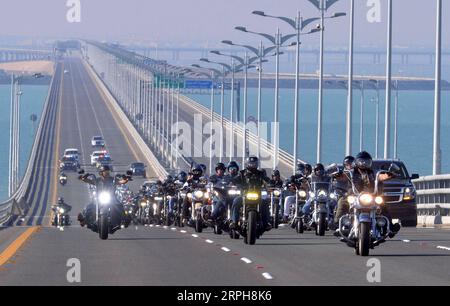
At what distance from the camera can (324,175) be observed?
126 feet

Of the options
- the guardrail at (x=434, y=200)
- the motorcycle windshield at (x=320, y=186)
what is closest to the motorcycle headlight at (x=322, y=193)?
the motorcycle windshield at (x=320, y=186)

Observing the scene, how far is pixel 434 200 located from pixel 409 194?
19.4 feet

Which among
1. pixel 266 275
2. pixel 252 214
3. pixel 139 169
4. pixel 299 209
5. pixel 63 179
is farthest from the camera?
pixel 139 169

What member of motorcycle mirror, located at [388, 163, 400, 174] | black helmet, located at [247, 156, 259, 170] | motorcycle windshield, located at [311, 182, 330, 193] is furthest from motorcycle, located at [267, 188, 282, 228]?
black helmet, located at [247, 156, 259, 170]

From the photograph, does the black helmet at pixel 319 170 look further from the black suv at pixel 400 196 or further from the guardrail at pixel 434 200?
the guardrail at pixel 434 200

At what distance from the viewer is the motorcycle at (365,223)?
28.0 metres

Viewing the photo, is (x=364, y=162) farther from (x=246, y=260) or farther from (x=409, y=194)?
(x=409, y=194)

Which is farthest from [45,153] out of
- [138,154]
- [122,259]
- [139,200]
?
[122,259]

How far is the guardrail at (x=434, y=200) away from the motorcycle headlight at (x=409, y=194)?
2583mm

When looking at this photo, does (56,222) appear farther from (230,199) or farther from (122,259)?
(122,259)

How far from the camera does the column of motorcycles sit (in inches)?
1120

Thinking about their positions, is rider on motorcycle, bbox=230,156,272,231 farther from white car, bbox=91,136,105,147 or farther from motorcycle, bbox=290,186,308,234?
white car, bbox=91,136,105,147

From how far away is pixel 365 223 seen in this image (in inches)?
1099

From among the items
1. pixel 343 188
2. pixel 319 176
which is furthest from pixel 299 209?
pixel 343 188
